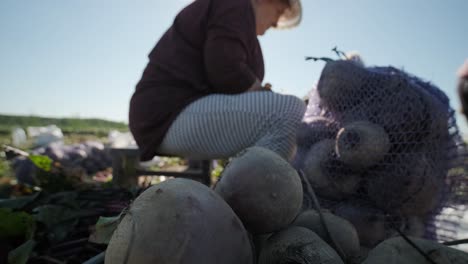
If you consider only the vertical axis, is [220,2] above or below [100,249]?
above

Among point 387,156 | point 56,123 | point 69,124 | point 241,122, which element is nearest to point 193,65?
point 241,122

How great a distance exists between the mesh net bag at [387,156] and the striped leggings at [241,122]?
133 mm

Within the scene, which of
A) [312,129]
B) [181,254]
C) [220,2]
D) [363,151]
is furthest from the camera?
[220,2]

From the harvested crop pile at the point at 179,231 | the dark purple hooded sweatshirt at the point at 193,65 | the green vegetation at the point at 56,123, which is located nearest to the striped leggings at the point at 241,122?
the dark purple hooded sweatshirt at the point at 193,65

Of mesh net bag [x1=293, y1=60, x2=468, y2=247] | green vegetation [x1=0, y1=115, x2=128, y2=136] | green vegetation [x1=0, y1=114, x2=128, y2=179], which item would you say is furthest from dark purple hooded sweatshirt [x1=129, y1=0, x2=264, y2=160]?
green vegetation [x1=0, y1=115, x2=128, y2=136]

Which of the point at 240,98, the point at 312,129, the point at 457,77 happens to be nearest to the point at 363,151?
the point at 312,129

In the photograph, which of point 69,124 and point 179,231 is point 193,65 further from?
point 69,124

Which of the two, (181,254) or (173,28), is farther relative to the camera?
(173,28)

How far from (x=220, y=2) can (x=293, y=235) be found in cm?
107

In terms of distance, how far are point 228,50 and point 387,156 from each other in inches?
25.9

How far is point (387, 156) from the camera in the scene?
103cm

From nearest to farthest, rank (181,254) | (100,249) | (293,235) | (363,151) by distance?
(181,254)
(293,235)
(100,249)
(363,151)

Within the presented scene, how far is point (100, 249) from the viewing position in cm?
79

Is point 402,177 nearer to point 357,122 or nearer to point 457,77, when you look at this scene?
point 357,122
